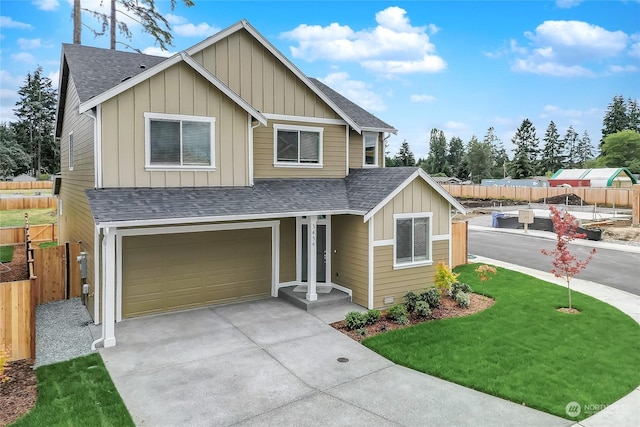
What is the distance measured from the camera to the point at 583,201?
155 feet

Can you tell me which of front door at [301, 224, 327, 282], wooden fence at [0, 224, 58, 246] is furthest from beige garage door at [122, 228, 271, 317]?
wooden fence at [0, 224, 58, 246]

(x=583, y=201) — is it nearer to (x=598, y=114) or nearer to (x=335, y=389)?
(x=335, y=389)

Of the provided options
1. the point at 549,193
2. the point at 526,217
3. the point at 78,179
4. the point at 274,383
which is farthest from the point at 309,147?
the point at 549,193

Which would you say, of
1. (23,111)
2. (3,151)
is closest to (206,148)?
(3,151)

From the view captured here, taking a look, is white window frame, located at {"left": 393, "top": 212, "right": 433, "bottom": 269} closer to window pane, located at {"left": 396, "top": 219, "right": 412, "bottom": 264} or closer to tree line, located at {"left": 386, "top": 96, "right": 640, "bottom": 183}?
window pane, located at {"left": 396, "top": 219, "right": 412, "bottom": 264}

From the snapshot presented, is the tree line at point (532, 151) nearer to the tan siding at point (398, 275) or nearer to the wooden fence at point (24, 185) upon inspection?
the wooden fence at point (24, 185)

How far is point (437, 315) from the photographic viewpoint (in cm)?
1119

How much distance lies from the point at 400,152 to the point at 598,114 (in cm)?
4755

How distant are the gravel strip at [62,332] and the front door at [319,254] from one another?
6161mm

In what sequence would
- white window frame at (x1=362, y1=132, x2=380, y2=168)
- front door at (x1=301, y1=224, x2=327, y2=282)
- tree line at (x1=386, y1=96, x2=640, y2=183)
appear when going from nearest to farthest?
front door at (x1=301, y1=224, x2=327, y2=282), white window frame at (x1=362, y1=132, x2=380, y2=168), tree line at (x1=386, y1=96, x2=640, y2=183)

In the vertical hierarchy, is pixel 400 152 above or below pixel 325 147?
above

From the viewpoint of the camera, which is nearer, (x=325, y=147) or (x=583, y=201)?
(x=325, y=147)

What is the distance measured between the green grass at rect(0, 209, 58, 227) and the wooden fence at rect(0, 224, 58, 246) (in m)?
7.11

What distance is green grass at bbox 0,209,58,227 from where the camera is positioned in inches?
1110
